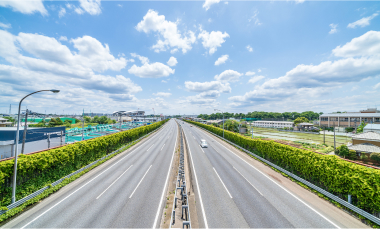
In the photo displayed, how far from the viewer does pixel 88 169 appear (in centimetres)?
1988

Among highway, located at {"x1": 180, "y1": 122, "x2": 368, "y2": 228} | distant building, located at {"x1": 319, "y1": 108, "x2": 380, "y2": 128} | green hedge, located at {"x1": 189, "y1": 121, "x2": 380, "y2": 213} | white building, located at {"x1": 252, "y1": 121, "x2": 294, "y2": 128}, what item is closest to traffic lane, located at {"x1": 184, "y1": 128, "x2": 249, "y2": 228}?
highway, located at {"x1": 180, "y1": 122, "x2": 368, "y2": 228}

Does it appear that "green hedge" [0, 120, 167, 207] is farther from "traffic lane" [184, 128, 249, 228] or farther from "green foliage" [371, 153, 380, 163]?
"green foliage" [371, 153, 380, 163]

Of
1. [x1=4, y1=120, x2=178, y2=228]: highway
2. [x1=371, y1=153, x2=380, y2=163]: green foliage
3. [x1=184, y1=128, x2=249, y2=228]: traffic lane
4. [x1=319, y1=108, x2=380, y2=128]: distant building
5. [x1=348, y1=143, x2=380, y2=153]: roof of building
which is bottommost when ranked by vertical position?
[x1=4, y1=120, x2=178, y2=228]: highway

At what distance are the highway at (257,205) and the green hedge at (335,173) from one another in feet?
5.87

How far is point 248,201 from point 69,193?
17948mm

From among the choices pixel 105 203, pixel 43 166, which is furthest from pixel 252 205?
pixel 43 166

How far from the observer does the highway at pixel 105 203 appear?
33.3 feet

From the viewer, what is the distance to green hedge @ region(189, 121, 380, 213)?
10.8 meters

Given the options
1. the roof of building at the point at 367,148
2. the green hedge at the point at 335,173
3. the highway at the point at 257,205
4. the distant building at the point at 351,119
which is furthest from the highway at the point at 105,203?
the distant building at the point at 351,119

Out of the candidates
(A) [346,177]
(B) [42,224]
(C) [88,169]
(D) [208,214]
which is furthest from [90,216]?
(A) [346,177]

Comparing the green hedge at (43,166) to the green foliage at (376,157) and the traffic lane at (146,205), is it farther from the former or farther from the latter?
the green foliage at (376,157)

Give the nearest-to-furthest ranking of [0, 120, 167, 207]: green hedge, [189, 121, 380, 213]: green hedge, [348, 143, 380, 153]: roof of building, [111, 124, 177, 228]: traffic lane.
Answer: [111, 124, 177, 228]: traffic lane
[189, 121, 380, 213]: green hedge
[0, 120, 167, 207]: green hedge
[348, 143, 380, 153]: roof of building

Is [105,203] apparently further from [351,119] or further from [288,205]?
[351,119]

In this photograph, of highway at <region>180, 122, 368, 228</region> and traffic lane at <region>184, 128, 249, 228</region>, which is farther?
highway at <region>180, 122, 368, 228</region>
